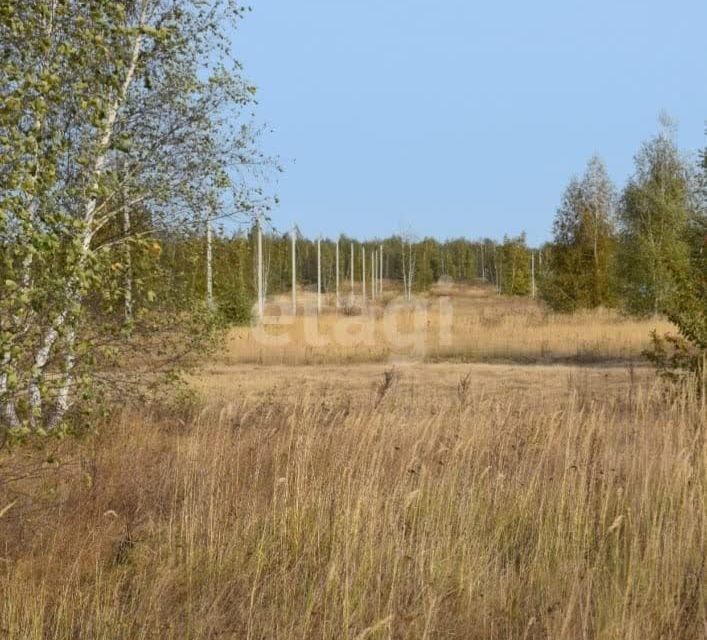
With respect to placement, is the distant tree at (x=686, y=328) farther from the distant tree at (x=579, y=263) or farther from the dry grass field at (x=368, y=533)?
the distant tree at (x=579, y=263)

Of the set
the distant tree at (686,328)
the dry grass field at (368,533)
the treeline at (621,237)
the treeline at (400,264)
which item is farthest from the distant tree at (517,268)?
the dry grass field at (368,533)

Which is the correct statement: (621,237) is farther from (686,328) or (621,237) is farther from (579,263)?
(686,328)

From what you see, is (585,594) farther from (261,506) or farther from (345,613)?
(261,506)

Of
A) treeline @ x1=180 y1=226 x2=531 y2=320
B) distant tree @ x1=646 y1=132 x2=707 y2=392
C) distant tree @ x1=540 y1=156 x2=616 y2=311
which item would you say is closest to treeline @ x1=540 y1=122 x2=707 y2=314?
distant tree @ x1=540 y1=156 x2=616 y2=311

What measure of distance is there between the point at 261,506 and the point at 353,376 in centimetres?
1442

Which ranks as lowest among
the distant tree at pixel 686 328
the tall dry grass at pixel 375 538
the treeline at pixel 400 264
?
the tall dry grass at pixel 375 538

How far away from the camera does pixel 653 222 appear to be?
116 feet

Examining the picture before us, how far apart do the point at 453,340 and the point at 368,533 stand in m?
24.2

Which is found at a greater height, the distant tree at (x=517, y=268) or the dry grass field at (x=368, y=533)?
→ the distant tree at (x=517, y=268)

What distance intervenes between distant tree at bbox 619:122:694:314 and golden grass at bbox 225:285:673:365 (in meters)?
1.27

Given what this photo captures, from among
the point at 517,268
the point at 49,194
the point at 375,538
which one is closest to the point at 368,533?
the point at 375,538

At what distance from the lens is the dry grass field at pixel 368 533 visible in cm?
354

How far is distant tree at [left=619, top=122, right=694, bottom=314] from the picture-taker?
32.8 metres

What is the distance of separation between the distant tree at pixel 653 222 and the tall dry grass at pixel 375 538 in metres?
26.8
